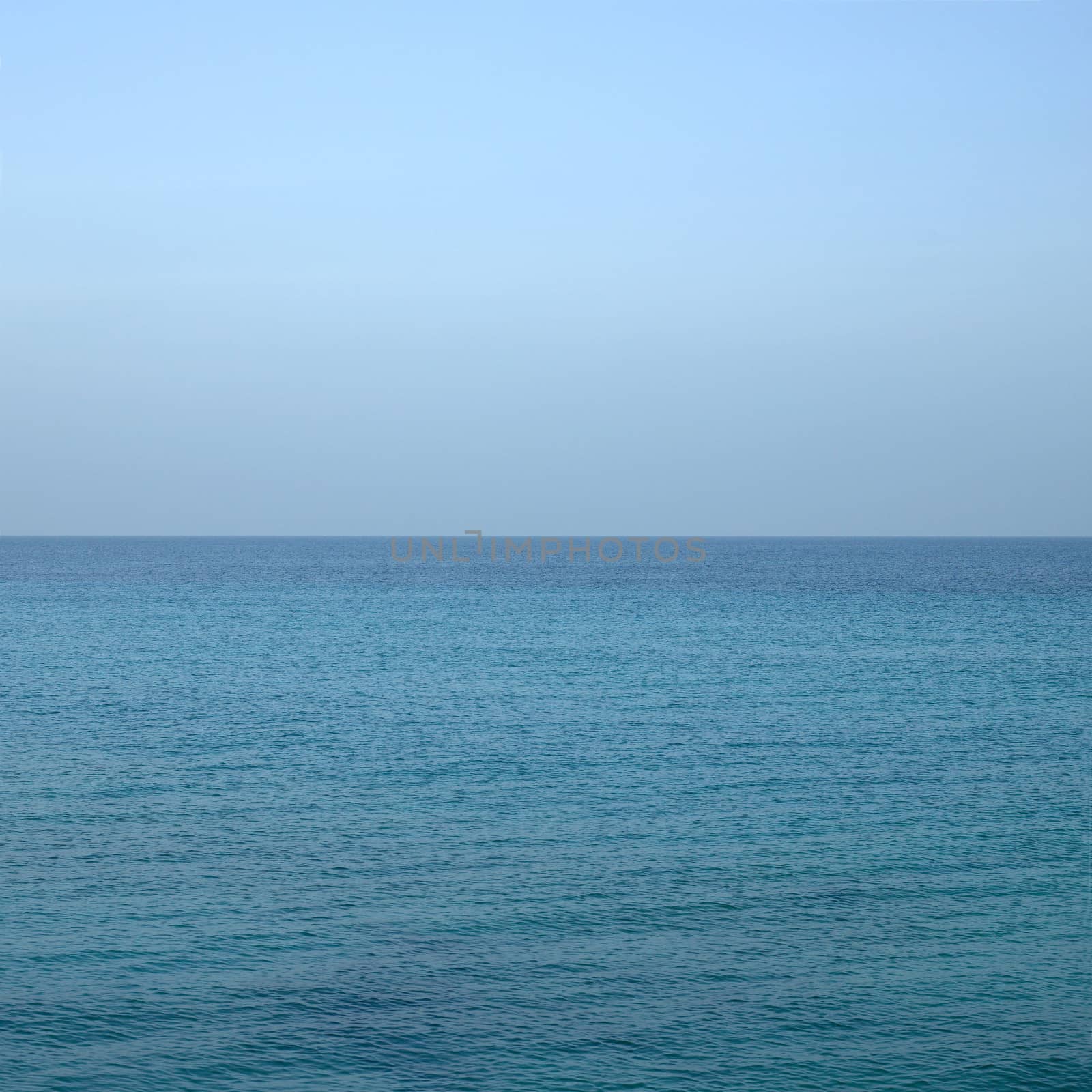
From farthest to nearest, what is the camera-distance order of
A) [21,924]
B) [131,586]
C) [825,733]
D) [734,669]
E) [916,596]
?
[131,586] < [916,596] < [734,669] < [825,733] < [21,924]

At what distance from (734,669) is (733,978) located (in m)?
43.2

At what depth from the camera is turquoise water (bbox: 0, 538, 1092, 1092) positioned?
19344 mm

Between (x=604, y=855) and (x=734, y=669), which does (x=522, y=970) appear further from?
(x=734, y=669)

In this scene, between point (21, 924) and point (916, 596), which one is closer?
point (21, 924)

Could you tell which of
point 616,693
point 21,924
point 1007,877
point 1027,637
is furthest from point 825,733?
point 1027,637

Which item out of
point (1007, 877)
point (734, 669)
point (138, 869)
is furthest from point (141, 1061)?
point (734, 669)

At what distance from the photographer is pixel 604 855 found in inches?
1159

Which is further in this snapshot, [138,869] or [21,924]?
[138,869]

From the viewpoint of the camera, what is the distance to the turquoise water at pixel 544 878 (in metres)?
19.3

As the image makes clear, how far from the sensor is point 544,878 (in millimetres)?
27578

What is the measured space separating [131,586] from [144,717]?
307ft

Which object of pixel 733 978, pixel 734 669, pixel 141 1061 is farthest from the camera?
pixel 734 669

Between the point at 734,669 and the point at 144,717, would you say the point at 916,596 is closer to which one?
the point at 734,669

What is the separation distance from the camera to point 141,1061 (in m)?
18.7
